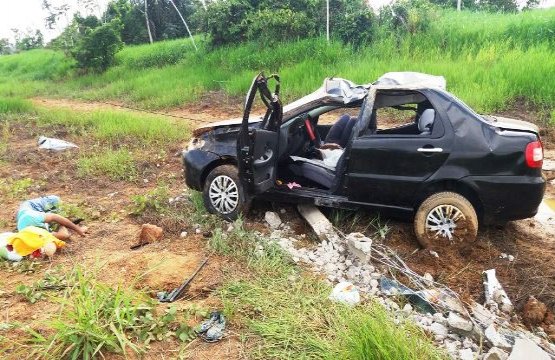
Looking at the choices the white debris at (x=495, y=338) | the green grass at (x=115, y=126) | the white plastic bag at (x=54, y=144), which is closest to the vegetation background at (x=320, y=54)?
the green grass at (x=115, y=126)

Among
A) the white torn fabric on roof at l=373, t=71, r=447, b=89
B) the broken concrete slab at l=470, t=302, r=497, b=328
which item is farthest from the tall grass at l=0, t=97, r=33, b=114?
the broken concrete slab at l=470, t=302, r=497, b=328

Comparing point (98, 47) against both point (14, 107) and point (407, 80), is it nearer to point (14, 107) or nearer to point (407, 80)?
point (14, 107)

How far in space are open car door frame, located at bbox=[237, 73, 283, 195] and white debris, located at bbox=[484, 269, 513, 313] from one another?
2.27 meters

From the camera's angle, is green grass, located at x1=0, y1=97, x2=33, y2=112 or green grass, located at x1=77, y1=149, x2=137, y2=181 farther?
green grass, located at x1=0, y1=97, x2=33, y2=112

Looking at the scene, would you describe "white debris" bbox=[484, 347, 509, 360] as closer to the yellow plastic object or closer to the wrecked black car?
the wrecked black car

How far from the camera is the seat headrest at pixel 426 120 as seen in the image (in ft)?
14.5

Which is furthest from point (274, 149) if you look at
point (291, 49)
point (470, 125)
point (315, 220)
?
point (291, 49)

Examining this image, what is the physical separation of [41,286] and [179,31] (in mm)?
29180

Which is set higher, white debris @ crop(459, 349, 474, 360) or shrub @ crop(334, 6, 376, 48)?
shrub @ crop(334, 6, 376, 48)

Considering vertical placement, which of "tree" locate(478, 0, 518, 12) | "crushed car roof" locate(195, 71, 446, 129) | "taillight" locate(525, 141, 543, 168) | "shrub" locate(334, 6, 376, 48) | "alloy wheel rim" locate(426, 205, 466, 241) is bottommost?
"alloy wheel rim" locate(426, 205, 466, 241)

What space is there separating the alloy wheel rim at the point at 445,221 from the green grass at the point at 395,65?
505cm

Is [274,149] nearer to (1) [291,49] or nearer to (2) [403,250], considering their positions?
(2) [403,250]

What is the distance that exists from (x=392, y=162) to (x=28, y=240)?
3.67 m

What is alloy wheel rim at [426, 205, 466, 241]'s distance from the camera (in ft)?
13.7
